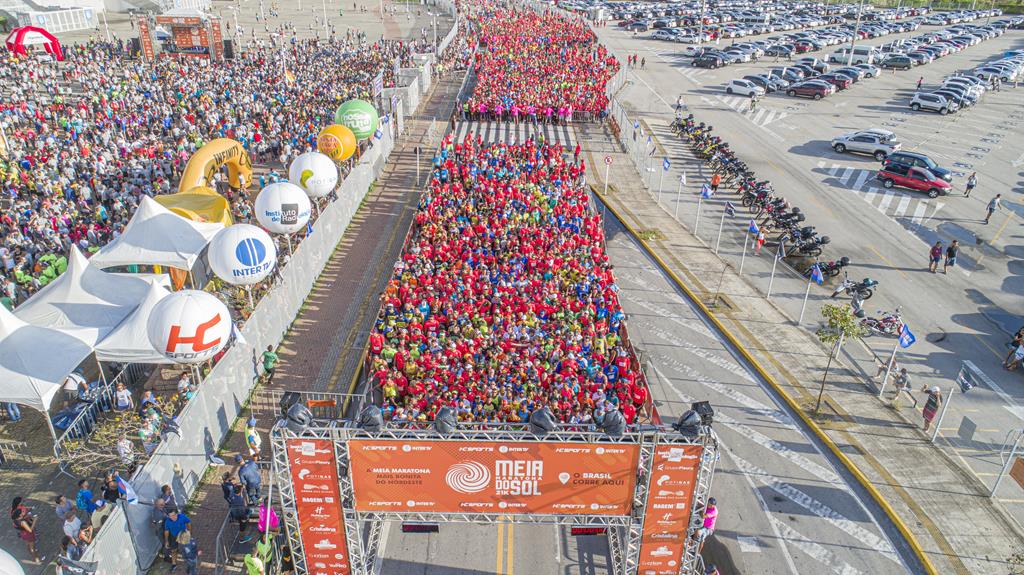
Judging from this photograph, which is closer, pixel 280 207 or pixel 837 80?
pixel 280 207

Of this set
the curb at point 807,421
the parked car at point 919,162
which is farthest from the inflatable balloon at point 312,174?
the parked car at point 919,162

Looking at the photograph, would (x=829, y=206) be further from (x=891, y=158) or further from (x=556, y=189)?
(x=556, y=189)

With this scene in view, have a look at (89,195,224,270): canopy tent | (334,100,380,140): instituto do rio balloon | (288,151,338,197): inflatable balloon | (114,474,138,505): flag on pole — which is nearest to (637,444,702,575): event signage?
(114,474,138,505): flag on pole

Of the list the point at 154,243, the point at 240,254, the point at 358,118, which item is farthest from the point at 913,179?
the point at 154,243

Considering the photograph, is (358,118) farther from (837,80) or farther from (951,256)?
(837,80)

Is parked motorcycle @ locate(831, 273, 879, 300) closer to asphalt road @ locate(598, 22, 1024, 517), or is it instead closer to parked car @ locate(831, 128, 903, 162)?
asphalt road @ locate(598, 22, 1024, 517)
